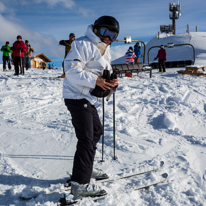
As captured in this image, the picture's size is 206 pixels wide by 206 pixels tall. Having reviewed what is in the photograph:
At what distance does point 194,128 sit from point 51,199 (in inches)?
132

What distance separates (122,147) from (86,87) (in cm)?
170

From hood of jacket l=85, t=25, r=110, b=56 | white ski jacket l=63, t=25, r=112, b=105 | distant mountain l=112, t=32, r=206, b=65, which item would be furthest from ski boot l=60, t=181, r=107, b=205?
distant mountain l=112, t=32, r=206, b=65

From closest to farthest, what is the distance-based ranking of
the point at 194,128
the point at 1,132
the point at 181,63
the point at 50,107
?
the point at 1,132 < the point at 194,128 < the point at 50,107 < the point at 181,63

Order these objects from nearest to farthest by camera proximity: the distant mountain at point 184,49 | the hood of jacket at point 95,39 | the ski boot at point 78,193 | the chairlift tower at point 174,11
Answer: the ski boot at point 78,193 → the hood of jacket at point 95,39 → the distant mountain at point 184,49 → the chairlift tower at point 174,11

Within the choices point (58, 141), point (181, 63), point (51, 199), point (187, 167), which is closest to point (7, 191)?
point (51, 199)

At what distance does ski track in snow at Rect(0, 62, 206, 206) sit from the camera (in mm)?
2176

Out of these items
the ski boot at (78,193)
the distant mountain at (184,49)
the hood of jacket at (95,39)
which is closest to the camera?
the ski boot at (78,193)

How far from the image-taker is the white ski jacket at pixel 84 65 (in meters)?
1.94

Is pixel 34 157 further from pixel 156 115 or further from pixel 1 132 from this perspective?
pixel 156 115

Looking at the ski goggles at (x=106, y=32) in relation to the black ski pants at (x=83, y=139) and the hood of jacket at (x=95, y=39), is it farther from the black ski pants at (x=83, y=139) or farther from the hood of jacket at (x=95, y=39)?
the black ski pants at (x=83, y=139)

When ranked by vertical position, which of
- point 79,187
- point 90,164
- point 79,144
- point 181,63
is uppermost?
point 181,63

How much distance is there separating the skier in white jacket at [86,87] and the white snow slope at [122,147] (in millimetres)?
286

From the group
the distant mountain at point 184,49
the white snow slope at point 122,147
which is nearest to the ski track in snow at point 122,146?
the white snow slope at point 122,147

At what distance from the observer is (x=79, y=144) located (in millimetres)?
2002
